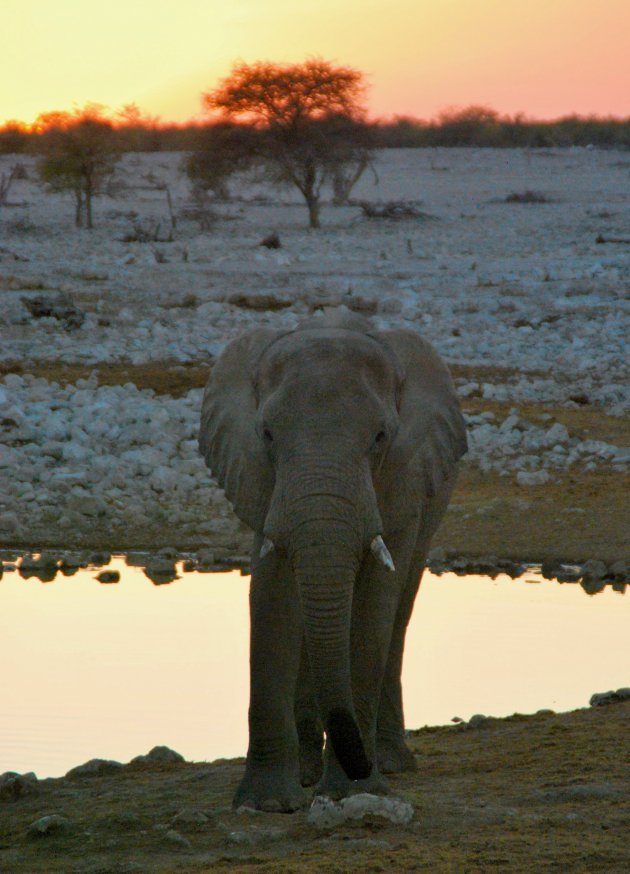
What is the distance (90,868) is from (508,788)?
1463 mm

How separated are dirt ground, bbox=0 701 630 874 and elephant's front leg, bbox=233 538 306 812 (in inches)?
4.8

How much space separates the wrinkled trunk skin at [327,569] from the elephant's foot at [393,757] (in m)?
1.16

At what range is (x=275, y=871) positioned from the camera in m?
4.21

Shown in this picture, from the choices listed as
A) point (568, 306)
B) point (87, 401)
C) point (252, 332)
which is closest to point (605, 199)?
point (568, 306)

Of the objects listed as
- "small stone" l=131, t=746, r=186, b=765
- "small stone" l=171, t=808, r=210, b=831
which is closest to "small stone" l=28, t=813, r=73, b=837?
"small stone" l=171, t=808, r=210, b=831

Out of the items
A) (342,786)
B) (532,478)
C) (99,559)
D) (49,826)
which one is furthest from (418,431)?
(532,478)

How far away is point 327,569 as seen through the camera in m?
4.56

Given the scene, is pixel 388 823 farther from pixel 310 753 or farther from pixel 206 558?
pixel 206 558

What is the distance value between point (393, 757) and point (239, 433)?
136 centimetres

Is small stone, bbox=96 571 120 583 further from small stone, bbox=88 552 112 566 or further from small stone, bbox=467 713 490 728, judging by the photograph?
small stone, bbox=467 713 490 728

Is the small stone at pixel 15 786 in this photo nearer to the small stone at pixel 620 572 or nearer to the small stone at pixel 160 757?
the small stone at pixel 160 757

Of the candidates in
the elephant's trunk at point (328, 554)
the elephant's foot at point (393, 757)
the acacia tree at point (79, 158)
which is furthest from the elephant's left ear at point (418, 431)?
the acacia tree at point (79, 158)

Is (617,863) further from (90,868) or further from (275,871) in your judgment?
(90,868)

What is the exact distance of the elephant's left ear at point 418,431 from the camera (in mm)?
5176
